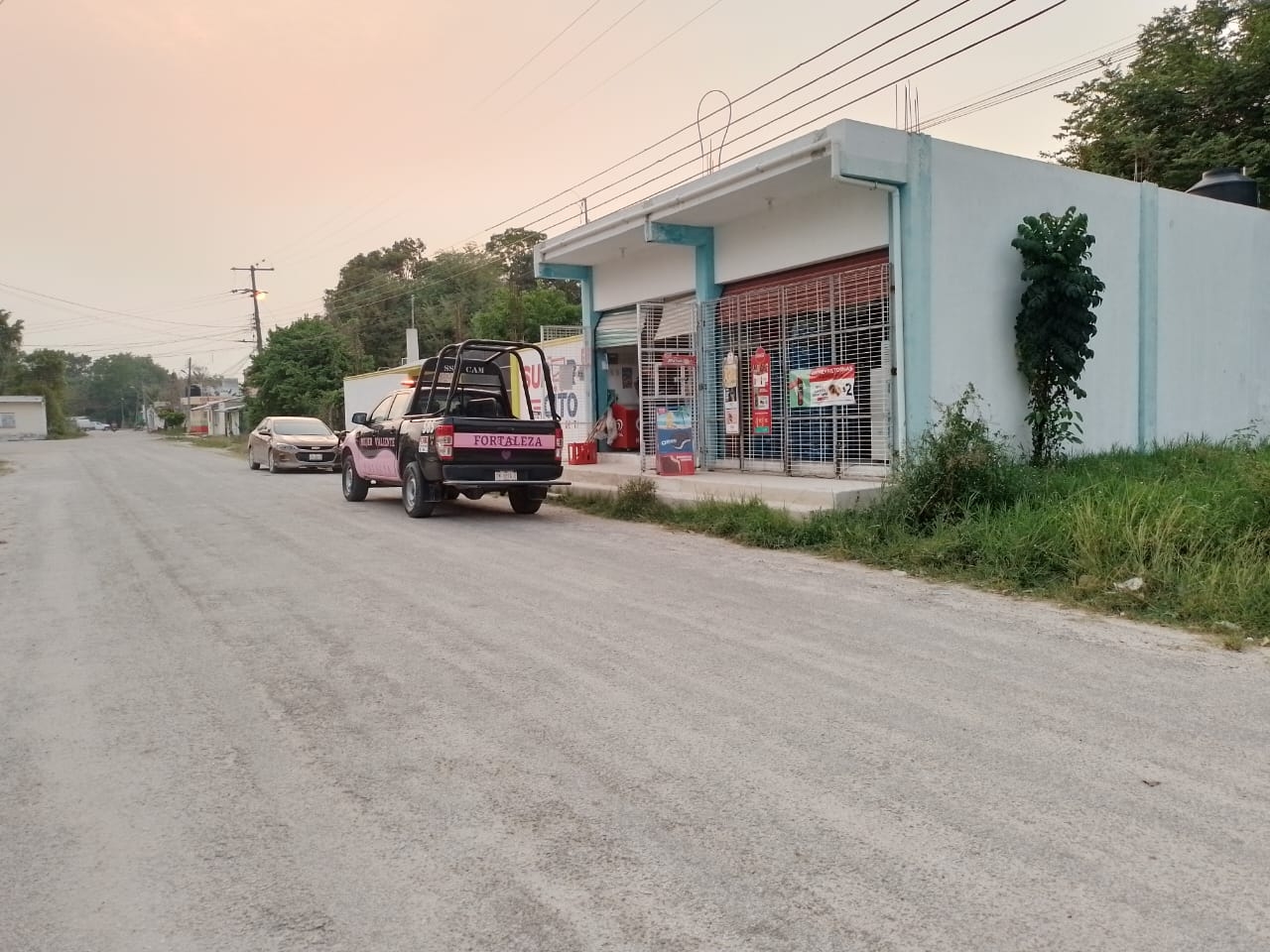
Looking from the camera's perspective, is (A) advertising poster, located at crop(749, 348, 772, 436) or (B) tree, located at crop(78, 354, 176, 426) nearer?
(A) advertising poster, located at crop(749, 348, 772, 436)

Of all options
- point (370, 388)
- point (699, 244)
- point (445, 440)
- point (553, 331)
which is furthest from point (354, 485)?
point (370, 388)

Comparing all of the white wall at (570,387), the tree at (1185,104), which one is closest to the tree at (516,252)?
the white wall at (570,387)

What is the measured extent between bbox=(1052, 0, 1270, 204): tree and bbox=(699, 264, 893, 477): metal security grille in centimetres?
1096

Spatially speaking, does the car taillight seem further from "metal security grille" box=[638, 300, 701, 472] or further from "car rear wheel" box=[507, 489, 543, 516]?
"metal security grille" box=[638, 300, 701, 472]

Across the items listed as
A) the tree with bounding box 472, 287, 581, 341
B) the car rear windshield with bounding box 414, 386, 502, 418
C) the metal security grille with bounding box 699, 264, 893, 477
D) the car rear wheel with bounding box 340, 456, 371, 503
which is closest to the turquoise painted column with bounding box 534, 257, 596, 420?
the metal security grille with bounding box 699, 264, 893, 477

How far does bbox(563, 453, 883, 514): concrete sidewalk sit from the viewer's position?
10.9 meters

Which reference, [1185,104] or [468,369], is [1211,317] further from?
[468,369]

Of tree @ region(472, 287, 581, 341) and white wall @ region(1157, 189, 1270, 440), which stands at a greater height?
tree @ region(472, 287, 581, 341)

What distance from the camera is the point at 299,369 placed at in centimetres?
4212

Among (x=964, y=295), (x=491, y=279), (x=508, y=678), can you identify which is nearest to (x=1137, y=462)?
(x=964, y=295)

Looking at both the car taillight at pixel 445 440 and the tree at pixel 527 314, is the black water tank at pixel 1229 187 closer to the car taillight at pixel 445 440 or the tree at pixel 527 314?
the car taillight at pixel 445 440

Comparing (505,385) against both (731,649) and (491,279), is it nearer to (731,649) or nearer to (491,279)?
(731,649)

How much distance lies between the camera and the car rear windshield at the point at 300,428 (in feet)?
78.1

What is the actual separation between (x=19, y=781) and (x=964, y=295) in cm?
1164
